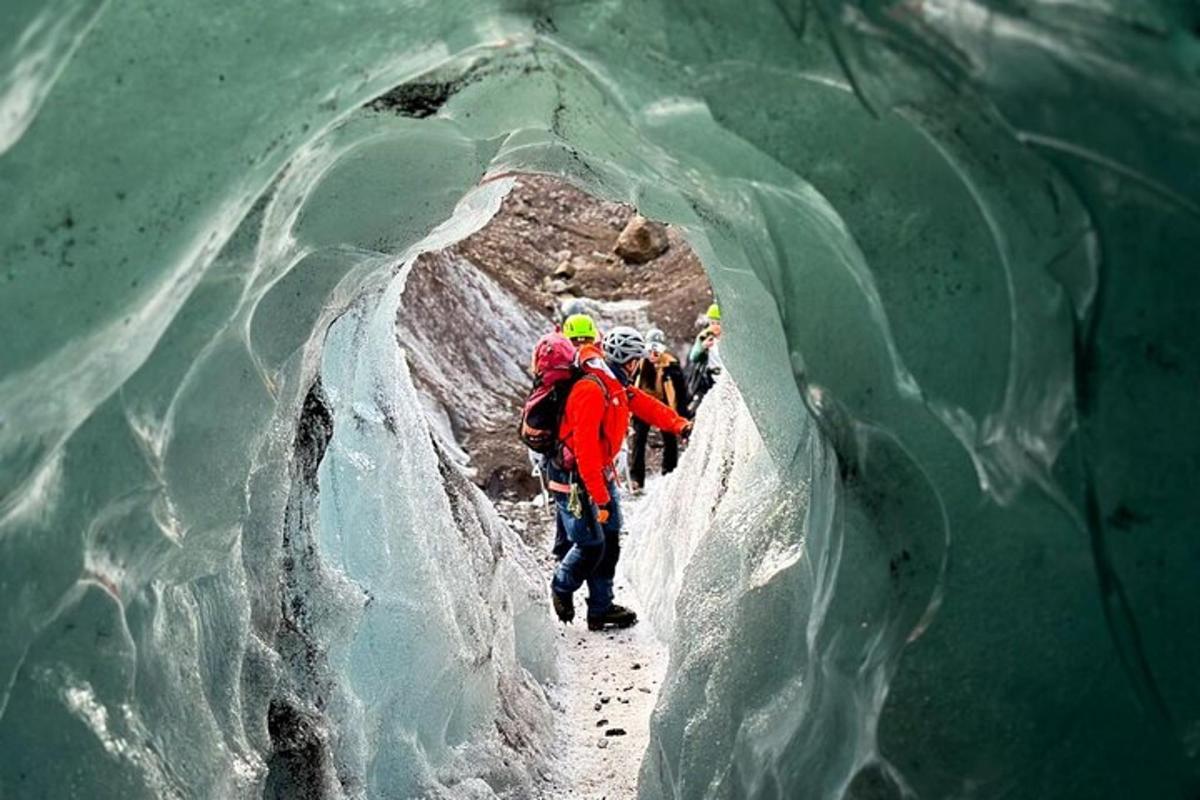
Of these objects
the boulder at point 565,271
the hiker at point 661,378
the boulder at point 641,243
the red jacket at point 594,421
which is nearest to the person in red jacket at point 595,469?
the red jacket at point 594,421

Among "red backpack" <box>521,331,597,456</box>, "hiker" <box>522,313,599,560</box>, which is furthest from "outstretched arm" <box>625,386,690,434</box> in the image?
"red backpack" <box>521,331,597,456</box>

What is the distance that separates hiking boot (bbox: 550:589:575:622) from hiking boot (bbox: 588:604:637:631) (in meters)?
0.12

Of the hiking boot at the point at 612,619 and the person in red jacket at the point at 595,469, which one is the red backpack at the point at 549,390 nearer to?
the person in red jacket at the point at 595,469

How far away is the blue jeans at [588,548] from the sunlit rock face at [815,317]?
3.44 meters

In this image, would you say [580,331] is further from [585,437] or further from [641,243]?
[641,243]

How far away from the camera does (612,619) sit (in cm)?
739

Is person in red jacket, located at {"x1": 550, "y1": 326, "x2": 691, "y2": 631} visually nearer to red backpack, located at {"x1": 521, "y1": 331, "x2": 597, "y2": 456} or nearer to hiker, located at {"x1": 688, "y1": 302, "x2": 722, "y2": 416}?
red backpack, located at {"x1": 521, "y1": 331, "x2": 597, "y2": 456}

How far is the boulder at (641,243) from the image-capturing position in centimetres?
1855

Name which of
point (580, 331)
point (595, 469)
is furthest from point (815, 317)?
point (580, 331)

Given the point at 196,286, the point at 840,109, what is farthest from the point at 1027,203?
the point at 196,286

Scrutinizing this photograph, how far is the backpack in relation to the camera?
6.12m

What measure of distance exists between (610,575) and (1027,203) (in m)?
5.02

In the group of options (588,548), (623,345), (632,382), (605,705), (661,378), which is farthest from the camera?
(661,378)

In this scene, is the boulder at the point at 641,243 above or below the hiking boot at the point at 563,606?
below
